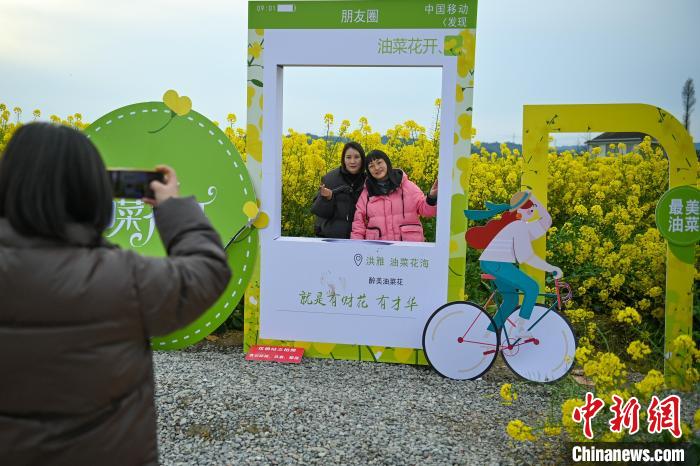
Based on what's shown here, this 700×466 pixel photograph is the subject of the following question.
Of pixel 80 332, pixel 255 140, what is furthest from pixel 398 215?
pixel 80 332

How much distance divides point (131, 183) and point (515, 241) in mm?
3051

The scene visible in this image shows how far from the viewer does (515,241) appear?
4.20 metres

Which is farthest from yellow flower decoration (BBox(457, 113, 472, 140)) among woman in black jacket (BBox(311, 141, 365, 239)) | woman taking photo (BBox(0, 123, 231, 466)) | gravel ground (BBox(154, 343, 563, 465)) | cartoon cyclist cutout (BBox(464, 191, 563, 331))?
woman taking photo (BBox(0, 123, 231, 466))

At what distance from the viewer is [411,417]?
355 centimetres

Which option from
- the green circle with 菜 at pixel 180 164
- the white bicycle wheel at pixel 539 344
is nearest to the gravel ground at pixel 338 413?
the white bicycle wheel at pixel 539 344

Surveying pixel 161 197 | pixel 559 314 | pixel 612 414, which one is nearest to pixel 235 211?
pixel 559 314

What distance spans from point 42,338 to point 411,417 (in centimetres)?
254

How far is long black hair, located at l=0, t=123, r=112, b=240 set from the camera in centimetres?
129

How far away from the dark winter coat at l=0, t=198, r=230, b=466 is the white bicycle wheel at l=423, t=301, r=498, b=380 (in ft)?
9.95

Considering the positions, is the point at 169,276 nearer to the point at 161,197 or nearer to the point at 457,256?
the point at 161,197

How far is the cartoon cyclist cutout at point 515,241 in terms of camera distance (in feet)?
13.8

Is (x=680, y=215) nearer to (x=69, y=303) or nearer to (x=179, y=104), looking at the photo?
(x=179, y=104)

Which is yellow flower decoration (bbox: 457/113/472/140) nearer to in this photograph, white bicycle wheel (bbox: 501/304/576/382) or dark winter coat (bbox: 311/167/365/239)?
dark winter coat (bbox: 311/167/365/239)

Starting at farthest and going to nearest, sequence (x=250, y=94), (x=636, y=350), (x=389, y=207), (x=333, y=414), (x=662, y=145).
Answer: (x=389, y=207), (x=250, y=94), (x=662, y=145), (x=333, y=414), (x=636, y=350)
